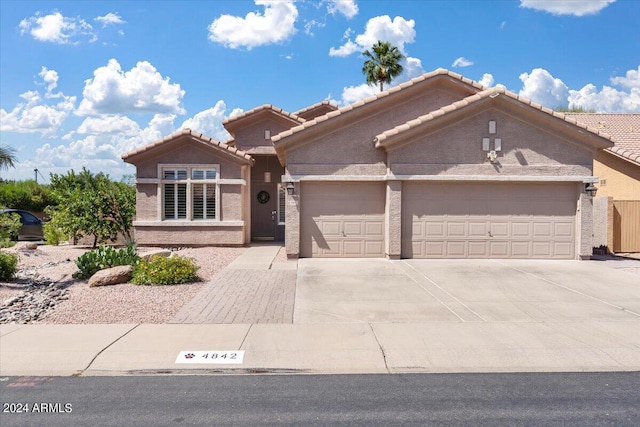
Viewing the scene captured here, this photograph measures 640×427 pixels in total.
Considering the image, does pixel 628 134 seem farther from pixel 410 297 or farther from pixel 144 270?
pixel 144 270

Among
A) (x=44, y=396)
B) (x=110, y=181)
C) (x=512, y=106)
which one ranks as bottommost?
(x=44, y=396)

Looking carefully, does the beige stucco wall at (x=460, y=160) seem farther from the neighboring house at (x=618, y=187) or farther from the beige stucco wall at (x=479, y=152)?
the neighboring house at (x=618, y=187)

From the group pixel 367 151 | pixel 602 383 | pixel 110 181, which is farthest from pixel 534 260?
pixel 110 181

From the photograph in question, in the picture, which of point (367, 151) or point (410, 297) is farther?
point (367, 151)

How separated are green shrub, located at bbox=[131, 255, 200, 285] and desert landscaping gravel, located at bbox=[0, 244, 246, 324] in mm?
249

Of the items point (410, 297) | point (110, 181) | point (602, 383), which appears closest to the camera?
point (602, 383)

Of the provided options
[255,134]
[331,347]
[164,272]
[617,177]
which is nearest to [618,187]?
[617,177]

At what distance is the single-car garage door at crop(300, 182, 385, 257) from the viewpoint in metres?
16.1

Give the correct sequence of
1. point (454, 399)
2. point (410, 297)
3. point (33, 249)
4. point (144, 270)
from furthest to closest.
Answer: point (33, 249), point (144, 270), point (410, 297), point (454, 399)

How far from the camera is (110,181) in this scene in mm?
20641

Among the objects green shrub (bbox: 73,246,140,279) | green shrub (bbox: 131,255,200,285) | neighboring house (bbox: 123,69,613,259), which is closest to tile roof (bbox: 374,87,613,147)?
neighboring house (bbox: 123,69,613,259)

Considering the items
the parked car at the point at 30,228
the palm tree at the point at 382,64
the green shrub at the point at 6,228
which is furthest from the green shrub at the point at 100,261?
the palm tree at the point at 382,64

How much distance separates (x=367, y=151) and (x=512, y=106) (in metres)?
4.43

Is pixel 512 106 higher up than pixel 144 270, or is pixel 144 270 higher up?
pixel 512 106
